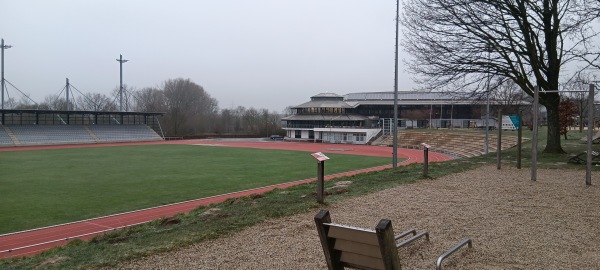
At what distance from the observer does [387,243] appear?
165 inches

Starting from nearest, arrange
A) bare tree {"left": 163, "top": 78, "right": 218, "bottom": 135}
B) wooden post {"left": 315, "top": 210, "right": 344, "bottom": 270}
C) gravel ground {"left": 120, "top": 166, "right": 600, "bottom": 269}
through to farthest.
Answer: wooden post {"left": 315, "top": 210, "right": 344, "bottom": 270}
gravel ground {"left": 120, "top": 166, "right": 600, "bottom": 269}
bare tree {"left": 163, "top": 78, "right": 218, "bottom": 135}

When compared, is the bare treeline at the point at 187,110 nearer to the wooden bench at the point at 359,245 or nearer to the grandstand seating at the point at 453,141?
the grandstand seating at the point at 453,141

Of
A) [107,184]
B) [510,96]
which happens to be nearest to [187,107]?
[510,96]

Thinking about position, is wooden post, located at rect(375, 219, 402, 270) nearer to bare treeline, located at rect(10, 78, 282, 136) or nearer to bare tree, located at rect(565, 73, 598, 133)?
bare tree, located at rect(565, 73, 598, 133)

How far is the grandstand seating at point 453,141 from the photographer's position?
44.5m

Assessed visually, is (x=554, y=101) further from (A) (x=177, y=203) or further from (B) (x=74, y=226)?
(B) (x=74, y=226)

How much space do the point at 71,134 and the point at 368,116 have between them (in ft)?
174

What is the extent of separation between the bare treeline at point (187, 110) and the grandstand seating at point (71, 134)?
2073cm

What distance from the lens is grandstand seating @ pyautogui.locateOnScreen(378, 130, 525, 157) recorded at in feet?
146

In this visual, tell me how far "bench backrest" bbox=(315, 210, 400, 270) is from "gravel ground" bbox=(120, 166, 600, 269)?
1.28 m

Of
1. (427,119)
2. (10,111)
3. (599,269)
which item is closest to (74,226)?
(599,269)

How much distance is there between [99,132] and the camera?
68.6m

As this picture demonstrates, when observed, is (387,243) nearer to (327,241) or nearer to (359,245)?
(359,245)

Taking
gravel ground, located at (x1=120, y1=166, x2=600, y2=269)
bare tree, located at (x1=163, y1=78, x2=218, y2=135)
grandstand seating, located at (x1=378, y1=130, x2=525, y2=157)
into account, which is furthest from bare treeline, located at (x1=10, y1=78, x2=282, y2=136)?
gravel ground, located at (x1=120, y1=166, x2=600, y2=269)
